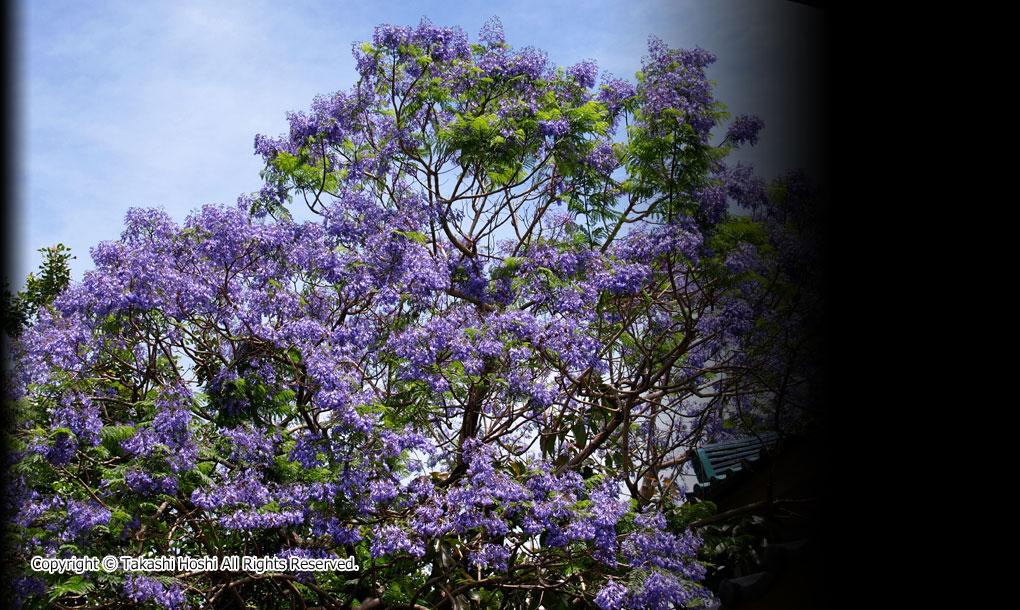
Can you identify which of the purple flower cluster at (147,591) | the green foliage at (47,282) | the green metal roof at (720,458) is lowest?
the purple flower cluster at (147,591)

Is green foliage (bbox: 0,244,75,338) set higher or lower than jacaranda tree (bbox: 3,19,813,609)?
higher

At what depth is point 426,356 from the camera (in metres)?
3.87

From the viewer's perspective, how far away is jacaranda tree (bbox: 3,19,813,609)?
353cm

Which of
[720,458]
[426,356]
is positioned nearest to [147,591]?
[426,356]

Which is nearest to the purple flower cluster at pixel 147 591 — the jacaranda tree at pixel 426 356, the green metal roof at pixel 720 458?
the jacaranda tree at pixel 426 356

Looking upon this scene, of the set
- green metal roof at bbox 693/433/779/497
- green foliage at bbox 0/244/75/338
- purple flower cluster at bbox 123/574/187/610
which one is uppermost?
green foliage at bbox 0/244/75/338

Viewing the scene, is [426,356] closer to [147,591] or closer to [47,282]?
[147,591]

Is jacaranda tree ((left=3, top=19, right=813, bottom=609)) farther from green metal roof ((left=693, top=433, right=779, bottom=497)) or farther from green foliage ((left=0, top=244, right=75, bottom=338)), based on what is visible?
green foliage ((left=0, top=244, right=75, bottom=338))

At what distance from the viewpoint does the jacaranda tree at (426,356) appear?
3525mm

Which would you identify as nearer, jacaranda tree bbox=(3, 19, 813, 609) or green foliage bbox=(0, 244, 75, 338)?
jacaranda tree bbox=(3, 19, 813, 609)

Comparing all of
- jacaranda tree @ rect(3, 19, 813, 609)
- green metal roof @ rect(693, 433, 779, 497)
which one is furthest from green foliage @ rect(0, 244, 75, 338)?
green metal roof @ rect(693, 433, 779, 497)

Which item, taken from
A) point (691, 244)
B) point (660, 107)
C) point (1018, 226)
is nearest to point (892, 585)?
point (1018, 226)

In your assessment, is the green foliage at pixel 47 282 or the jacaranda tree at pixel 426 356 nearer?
the jacaranda tree at pixel 426 356

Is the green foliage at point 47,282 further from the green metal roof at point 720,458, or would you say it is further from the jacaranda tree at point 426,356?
the green metal roof at point 720,458
